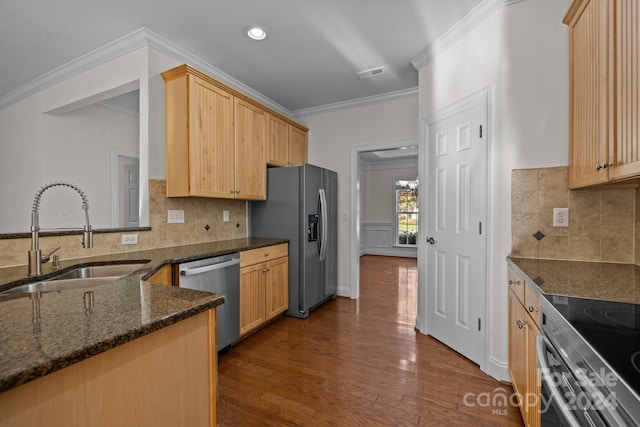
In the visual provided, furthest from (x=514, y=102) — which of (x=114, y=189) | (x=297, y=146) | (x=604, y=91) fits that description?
(x=114, y=189)

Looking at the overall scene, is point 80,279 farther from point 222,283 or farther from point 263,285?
point 263,285

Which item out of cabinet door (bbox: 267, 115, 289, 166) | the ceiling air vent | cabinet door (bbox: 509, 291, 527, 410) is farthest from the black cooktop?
cabinet door (bbox: 267, 115, 289, 166)

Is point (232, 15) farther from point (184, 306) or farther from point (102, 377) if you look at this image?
point (102, 377)

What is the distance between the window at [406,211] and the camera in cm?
746

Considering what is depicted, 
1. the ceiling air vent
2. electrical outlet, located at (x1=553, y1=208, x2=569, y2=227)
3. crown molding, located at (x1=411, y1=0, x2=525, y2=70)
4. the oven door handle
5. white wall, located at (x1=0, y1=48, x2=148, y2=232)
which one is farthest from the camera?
white wall, located at (x1=0, y1=48, x2=148, y2=232)

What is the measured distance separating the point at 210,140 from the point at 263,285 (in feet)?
4.91

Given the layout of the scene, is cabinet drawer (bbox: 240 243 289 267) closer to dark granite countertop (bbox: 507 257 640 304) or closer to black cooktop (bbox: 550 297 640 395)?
dark granite countertop (bbox: 507 257 640 304)

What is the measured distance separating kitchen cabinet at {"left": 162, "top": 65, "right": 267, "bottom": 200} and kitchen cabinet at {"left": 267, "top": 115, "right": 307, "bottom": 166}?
0.43 metres

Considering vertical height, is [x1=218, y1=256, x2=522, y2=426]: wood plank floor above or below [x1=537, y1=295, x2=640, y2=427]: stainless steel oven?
below

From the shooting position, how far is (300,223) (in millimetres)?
3314

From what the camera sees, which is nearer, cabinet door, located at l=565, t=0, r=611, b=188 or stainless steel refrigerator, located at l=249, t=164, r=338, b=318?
cabinet door, located at l=565, t=0, r=611, b=188

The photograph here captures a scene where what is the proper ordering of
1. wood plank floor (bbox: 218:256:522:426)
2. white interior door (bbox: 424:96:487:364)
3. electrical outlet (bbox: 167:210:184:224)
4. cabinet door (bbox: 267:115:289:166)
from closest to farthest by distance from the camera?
wood plank floor (bbox: 218:256:522:426), white interior door (bbox: 424:96:487:364), electrical outlet (bbox: 167:210:184:224), cabinet door (bbox: 267:115:289:166)

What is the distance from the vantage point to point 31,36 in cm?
252

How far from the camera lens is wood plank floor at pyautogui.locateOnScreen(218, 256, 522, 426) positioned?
67.6 inches
